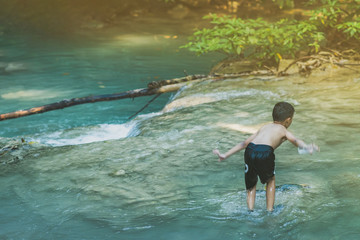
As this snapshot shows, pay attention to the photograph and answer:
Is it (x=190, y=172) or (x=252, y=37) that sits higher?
(x=252, y=37)

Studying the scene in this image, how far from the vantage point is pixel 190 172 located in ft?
18.3

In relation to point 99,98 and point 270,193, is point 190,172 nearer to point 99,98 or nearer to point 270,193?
point 270,193

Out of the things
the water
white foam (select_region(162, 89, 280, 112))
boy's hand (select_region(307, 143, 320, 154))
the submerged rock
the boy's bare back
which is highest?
the submerged rock

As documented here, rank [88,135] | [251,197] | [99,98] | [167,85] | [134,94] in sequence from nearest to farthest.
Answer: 1. [251,197]
2. [88,135]
3. [99,98]
4. [134,94]
5. [167,85]

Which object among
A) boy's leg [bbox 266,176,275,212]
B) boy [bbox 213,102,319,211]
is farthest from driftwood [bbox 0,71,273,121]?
boy's leg [bbox 266,176,275,212]

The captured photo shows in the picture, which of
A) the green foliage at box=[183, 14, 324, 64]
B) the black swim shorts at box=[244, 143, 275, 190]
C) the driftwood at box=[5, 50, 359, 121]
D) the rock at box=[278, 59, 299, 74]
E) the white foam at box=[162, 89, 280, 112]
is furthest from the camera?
the rock at box=[278, 59, 299, 74]

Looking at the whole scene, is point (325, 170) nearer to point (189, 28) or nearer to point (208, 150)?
point (208, 150)

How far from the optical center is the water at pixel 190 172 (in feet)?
13.9

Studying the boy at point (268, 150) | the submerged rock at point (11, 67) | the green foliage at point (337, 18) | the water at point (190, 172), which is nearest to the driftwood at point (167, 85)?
the water at point (190, 172)

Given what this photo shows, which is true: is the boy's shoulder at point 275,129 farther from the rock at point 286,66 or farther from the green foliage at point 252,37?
the rock at point 286,66

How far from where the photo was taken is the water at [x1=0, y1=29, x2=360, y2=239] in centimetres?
425

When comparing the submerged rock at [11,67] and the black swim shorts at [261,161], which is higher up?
the submerged rock at [11,67]

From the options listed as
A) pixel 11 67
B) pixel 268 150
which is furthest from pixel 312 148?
pixel 11 67

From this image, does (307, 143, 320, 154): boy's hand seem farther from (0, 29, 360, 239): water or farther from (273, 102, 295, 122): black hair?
(0, 29, 360, 239): water
